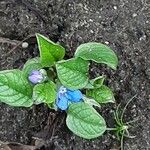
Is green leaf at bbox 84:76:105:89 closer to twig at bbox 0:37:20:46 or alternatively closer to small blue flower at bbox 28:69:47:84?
small blue flower at bbox 28:69:47:84

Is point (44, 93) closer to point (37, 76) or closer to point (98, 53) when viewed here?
point (37, 76)

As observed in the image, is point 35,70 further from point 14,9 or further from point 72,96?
point 14,9

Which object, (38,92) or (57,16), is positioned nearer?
(38,92)

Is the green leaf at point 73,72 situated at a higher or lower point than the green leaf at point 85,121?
higher

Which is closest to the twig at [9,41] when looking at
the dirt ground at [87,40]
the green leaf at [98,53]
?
the dirt ground at [87,40]

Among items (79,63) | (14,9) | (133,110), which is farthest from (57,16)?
(133,110)

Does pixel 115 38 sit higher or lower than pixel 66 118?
higher

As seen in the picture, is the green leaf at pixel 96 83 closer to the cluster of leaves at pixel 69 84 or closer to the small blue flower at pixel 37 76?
the cluster of leaves at pixel 69 84
